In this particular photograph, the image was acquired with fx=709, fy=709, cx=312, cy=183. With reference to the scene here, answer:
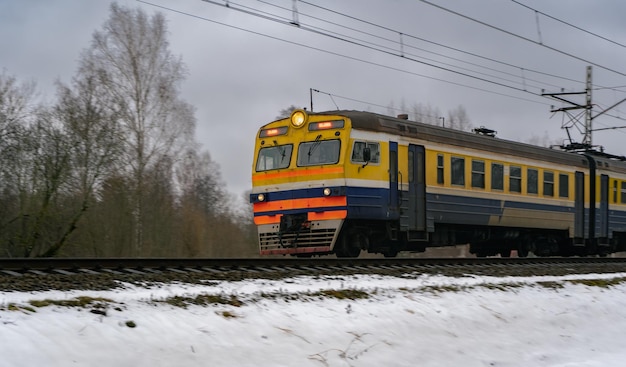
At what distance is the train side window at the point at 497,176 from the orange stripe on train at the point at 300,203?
5.47 meters

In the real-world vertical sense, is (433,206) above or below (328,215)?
above

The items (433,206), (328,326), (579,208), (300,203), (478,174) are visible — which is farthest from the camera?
(579,208)

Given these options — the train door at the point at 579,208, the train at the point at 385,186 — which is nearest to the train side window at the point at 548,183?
the train at the point at 385,186

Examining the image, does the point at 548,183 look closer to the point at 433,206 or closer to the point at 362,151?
the point at 433,206

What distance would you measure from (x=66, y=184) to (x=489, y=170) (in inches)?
462

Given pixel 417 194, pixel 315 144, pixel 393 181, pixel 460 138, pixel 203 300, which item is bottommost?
pixel 203 300

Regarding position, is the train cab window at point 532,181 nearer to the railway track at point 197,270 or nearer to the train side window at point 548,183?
the train side window at point 548,183

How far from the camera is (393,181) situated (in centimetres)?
1531

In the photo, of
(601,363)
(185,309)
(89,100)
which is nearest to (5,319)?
(185,309)

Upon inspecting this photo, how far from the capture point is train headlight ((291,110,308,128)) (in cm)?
1558

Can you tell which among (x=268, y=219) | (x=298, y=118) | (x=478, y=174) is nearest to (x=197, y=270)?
(x=268, y=219)

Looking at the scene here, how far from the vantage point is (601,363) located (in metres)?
8.08

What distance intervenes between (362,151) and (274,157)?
7.43 feet

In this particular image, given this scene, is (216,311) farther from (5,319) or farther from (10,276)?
(10,276)
